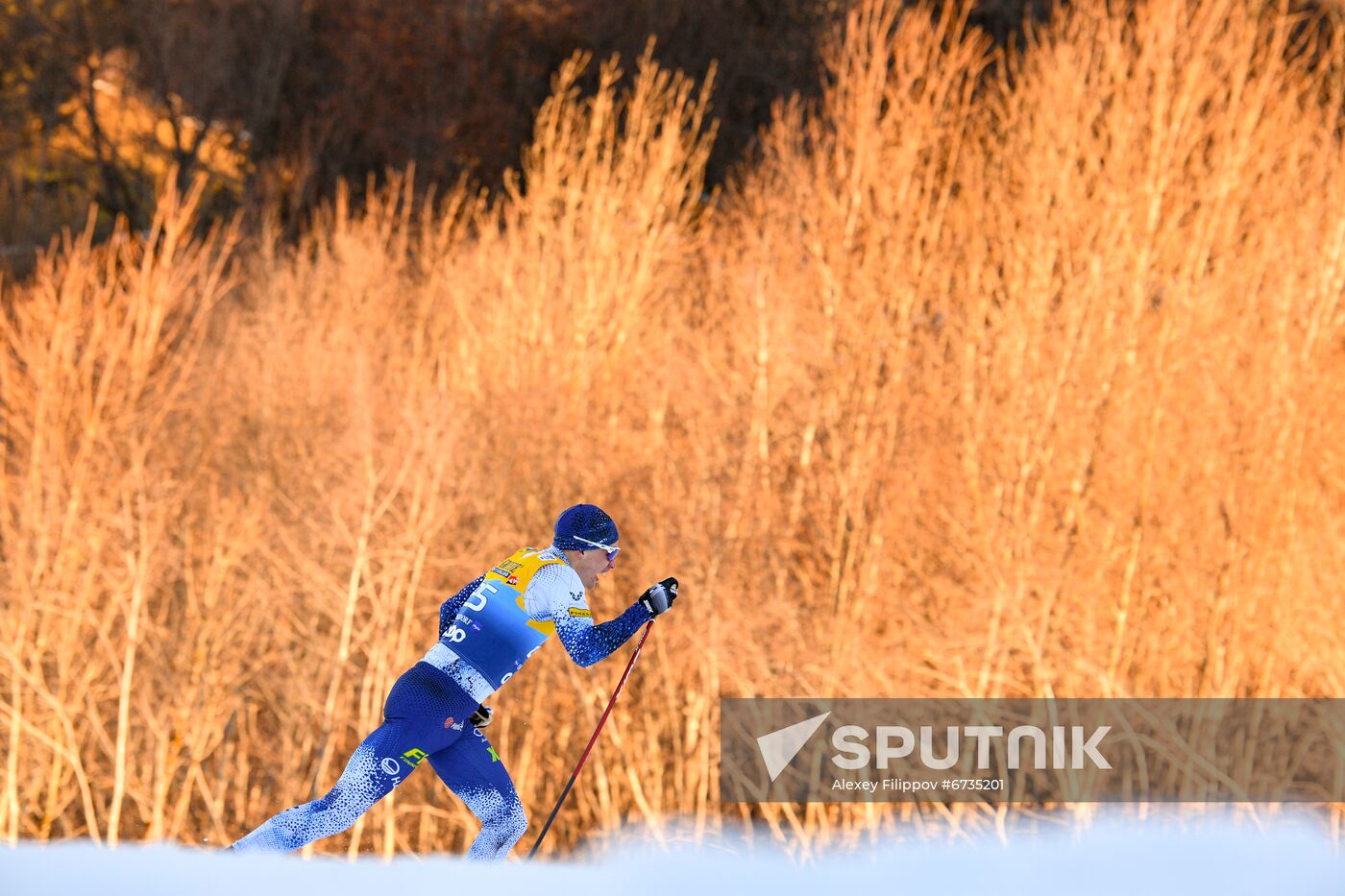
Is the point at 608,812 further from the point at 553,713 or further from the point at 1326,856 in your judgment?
the point at 1326,856

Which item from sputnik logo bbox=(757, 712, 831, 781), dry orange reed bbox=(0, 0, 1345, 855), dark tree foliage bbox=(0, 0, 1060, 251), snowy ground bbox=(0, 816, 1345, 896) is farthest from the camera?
dark tree foliage bbox=(0, 0, 1060, 251)

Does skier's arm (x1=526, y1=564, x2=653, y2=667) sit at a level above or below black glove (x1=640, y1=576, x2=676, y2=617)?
below

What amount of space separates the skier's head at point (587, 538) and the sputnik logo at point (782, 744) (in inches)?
705

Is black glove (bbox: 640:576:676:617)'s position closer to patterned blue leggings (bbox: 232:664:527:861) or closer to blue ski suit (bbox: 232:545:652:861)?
blue ski suit (bbox: 232:545:652:861)

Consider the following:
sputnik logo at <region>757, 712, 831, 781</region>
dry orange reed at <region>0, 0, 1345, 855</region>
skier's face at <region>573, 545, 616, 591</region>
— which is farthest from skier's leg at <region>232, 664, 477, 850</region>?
sputnik logo at <region>757, 712, 831, 781</region>

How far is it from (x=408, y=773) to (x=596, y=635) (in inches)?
35.6

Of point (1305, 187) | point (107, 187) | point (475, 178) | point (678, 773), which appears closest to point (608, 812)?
point (678, 773)

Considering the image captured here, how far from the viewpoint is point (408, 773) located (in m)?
5.39

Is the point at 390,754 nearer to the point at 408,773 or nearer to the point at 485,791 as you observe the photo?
the point at 408,773

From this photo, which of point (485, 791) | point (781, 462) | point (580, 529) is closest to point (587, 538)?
point (580, 529)

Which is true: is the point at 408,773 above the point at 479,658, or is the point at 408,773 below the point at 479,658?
below

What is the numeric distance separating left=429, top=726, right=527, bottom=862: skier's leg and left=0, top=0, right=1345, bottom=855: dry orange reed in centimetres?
1535

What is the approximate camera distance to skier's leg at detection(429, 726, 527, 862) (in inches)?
216

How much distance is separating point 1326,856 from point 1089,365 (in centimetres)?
1925
